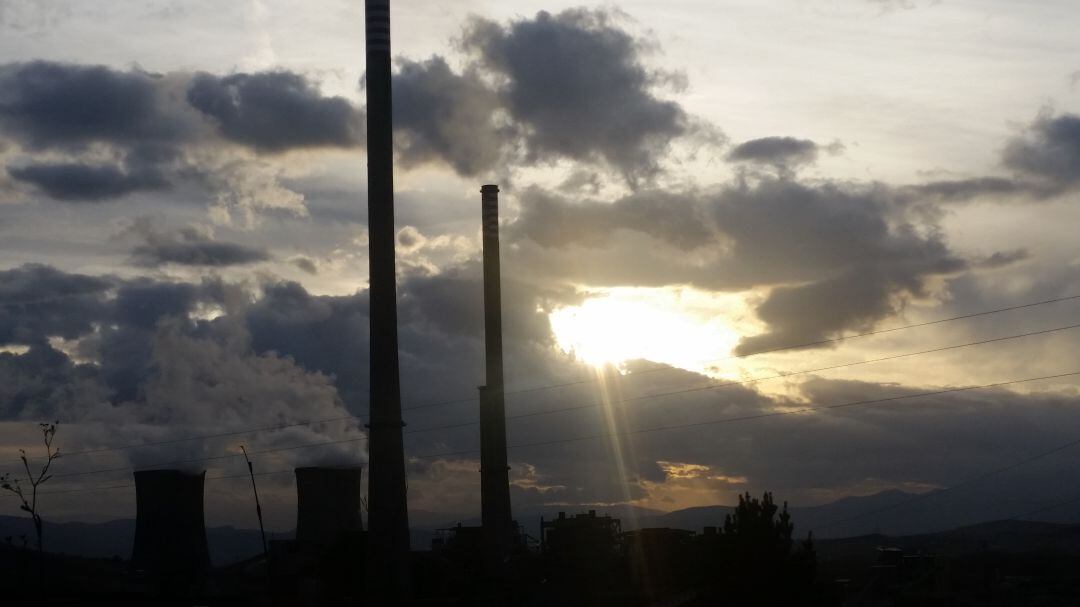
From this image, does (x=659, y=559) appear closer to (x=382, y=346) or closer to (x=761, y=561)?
(x=382, y=346)

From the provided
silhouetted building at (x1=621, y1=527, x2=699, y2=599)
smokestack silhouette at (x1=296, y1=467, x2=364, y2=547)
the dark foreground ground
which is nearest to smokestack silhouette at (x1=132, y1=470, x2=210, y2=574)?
the dark foreground ground

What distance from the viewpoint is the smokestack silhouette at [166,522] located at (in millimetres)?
58656

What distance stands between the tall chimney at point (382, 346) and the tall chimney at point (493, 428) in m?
13.7

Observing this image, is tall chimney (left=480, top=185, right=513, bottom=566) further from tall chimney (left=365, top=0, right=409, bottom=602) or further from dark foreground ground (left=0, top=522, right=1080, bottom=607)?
tall chimney (left=365, top=0, right=409, bottom=602)

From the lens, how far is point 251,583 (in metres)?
65.8

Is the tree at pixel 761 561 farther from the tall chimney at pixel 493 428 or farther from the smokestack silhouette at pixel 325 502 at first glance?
the smokestack silhouette at pixel 325 502

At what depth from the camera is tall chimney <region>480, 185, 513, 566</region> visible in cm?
5378

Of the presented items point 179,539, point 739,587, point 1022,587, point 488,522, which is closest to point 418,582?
point 488,522

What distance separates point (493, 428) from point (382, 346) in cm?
1635

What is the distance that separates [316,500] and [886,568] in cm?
2873

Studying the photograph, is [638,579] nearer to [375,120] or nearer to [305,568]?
[305,568]

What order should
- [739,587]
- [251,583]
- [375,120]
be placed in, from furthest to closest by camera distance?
[251,583] < [375,120] < [739,587]

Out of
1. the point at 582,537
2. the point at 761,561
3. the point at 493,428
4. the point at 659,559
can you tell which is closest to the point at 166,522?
the point at 493,428

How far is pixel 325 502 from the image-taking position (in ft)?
192
